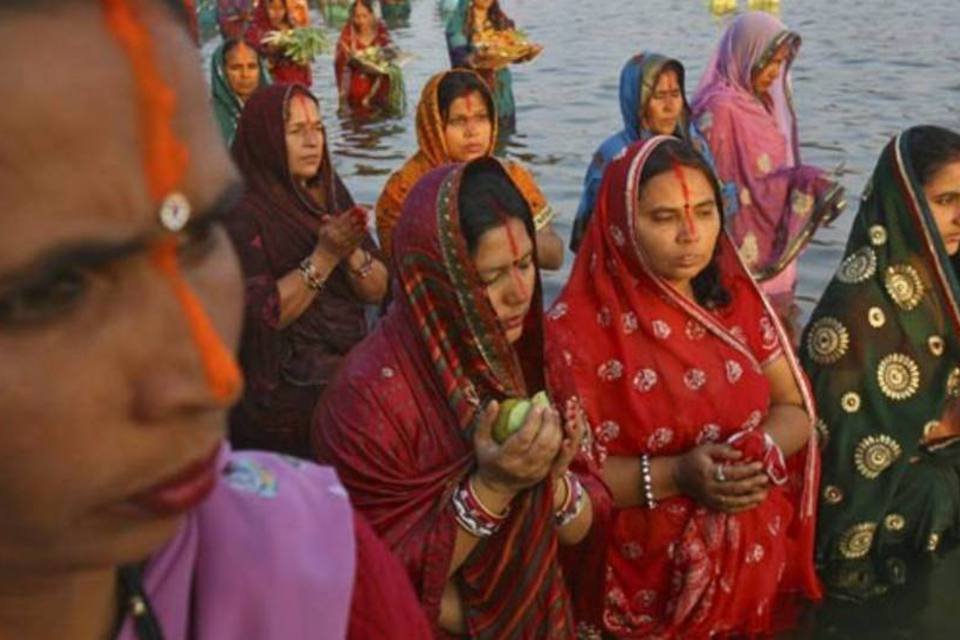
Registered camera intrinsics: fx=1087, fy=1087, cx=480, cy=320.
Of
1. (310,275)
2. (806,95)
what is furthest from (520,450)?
(806,95)

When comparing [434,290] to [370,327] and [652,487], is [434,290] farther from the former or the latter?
[370,327]

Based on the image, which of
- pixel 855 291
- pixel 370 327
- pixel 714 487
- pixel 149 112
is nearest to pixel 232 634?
pixel 149 112

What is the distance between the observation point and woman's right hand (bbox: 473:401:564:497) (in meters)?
2.05

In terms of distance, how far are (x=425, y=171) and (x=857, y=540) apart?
7.54 feet

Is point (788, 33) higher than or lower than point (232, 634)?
lower

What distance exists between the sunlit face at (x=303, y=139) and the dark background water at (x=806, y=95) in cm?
228

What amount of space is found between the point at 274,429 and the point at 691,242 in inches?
60.6

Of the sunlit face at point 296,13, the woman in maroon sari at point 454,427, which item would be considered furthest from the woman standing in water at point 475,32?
the woman in maroon sari at point 454,427

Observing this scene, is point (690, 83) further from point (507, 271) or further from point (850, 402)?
point (507, 271)

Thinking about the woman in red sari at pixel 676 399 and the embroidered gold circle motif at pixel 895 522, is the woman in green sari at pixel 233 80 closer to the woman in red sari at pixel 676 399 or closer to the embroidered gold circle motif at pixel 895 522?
the woman in red sari at pixel 676 399

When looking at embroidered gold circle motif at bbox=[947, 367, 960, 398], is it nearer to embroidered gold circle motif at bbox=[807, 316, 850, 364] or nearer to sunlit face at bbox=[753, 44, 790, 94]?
embroidered gold circle motif at bbox=[807, 316, 850, 364]

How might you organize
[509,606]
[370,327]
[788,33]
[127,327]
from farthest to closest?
1. [788,33]
2. [370,327]
3. [509,606]
4. [127,327]

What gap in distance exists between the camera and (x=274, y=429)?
3553 millimetres

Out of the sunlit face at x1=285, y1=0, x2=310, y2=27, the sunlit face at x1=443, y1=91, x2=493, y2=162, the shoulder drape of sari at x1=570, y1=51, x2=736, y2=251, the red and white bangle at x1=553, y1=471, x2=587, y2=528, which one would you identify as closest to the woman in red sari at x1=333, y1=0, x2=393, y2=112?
the sunlit face at x1=285, y1=0, x2=310, y2=27
